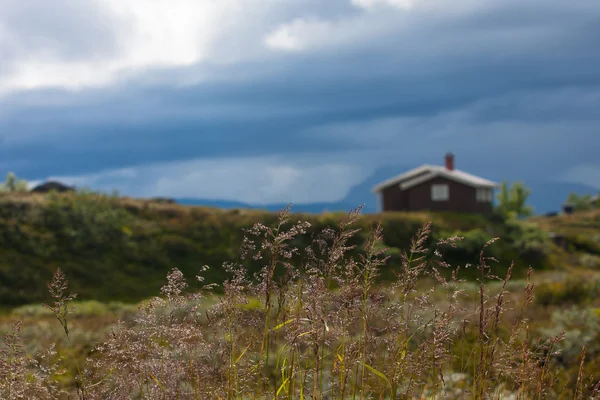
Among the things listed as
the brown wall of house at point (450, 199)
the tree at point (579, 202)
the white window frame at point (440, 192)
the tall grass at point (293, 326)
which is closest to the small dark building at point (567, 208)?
the tree at point (579, 202)

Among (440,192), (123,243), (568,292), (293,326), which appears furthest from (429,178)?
(293,326)

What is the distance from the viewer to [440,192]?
5256 centimetres

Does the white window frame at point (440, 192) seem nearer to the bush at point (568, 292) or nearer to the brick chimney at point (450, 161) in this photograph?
the brick chimney at point (450, 161)

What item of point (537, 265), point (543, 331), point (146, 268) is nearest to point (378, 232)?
point (543, 331)

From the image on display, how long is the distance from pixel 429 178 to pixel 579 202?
188 ft

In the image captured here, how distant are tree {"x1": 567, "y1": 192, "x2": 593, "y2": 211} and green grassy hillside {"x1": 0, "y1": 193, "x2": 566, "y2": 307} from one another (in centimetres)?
6259

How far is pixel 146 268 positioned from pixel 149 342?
1055 inches

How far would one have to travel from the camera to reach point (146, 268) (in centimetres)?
2914

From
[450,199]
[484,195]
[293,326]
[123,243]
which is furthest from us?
[484,195]

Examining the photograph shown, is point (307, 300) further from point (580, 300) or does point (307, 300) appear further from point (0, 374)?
point (580, 300)

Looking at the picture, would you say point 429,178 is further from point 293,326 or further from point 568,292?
point 293,326

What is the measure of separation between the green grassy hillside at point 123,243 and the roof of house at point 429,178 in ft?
39.9

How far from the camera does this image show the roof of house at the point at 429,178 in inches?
2048

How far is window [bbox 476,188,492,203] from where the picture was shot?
52.9 m
